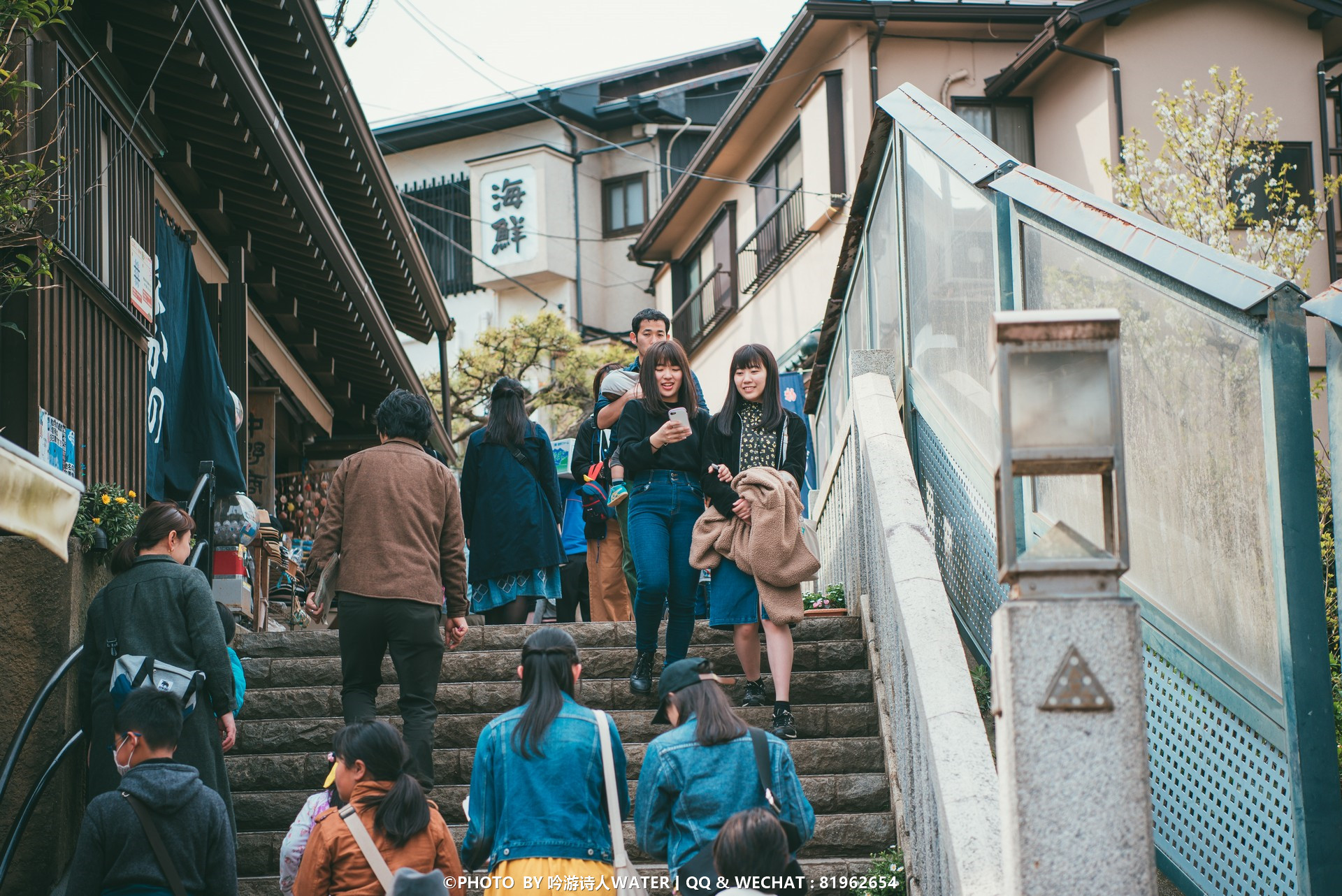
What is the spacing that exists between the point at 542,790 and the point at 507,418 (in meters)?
3.85

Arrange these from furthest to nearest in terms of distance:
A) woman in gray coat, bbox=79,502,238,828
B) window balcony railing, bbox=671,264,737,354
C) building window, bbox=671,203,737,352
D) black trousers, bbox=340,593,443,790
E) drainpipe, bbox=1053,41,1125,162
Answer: window balcony railing, bbox=671,264,737,354 < building window, bbox=671,203,737,352 < drainpipe, bbox=1053,41,1125,162 < black trousers, bbox=340,593,443,790 < woman in gray coat, bbox=79,502,238,828

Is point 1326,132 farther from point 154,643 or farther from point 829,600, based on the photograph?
point 154,643

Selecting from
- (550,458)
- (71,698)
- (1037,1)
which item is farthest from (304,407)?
(1037,1)

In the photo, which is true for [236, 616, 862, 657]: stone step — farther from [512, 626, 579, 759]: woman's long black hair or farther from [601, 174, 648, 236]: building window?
[601, 174, 648, 236]: building window

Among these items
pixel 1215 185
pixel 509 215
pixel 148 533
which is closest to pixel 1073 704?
pixel 148 533

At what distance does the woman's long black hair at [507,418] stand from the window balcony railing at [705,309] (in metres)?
14.9

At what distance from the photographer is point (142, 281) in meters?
9.21

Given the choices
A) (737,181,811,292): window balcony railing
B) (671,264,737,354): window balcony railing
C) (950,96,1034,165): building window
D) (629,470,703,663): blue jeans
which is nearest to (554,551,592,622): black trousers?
(629,470,703,663): blue jeans

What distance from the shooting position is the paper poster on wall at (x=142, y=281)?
8992 millimetres

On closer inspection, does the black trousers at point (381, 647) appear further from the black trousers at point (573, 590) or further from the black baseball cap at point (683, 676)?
the black trousers at point (573, 590)

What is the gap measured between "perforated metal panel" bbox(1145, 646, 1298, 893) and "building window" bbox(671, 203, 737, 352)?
1849 cm

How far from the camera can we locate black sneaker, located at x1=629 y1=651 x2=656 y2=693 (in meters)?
7.06

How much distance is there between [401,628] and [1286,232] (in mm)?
10318

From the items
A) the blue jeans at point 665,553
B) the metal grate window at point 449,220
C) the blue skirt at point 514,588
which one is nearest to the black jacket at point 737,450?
the blue jeans at point 665,553
